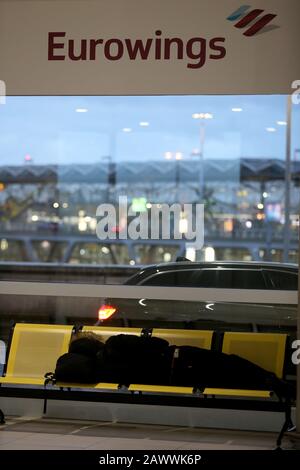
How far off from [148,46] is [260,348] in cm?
263

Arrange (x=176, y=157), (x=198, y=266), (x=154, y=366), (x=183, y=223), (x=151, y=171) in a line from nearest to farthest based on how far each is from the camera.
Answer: (x=154, y=366), (x=198, y=266), (x=183, y=223), (x=176, y=157), (x=151, y=171)

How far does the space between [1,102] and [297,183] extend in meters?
2.72

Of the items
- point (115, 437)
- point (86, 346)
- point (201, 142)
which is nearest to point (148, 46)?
point (201, 142)

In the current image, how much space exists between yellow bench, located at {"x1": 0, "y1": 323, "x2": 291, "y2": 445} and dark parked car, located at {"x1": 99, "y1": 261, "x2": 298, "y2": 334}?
0.27 metres

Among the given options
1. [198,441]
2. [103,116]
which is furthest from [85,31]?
[198,441]

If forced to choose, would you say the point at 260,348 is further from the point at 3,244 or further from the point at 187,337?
the point at 3,244

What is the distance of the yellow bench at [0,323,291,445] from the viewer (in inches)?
291

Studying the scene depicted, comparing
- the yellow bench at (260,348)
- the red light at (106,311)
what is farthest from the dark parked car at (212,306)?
the yellow bench at (260,348)

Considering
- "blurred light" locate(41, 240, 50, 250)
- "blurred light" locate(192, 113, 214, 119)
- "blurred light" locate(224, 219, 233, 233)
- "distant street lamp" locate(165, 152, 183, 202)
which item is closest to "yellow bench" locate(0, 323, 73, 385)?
"blurred light" locate(224, 219, 233, 233)

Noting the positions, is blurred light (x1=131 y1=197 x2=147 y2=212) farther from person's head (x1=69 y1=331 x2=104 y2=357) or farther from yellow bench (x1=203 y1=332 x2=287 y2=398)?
yellow bench (x1=203 y1=332 x2=287 y2=398)

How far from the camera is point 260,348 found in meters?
7.76

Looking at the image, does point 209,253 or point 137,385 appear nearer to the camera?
point 137,385

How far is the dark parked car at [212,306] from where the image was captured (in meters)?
8.14
